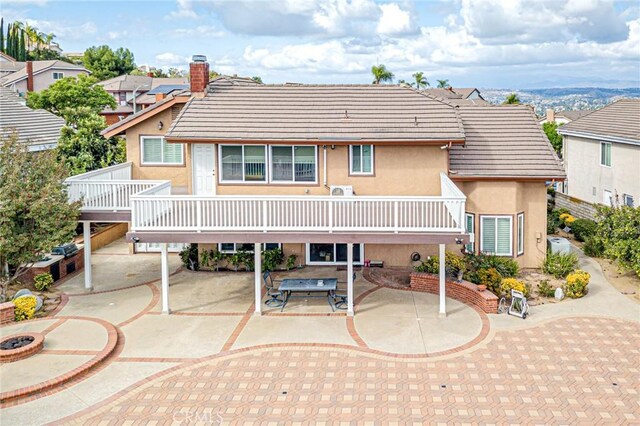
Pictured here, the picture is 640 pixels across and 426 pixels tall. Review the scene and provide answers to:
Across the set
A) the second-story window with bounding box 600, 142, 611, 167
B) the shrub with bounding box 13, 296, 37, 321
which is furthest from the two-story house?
the second-story window with bounding box 600, 142, 611, 167

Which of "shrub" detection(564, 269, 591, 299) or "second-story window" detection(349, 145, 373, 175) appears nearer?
"shrub" detection(564, 269, 591, 299)

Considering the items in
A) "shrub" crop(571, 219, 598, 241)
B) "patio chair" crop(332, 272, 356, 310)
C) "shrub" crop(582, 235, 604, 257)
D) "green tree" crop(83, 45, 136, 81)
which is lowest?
"patio chair" crop(332, 272, 356, 310)

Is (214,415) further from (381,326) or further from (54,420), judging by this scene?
(381,326)

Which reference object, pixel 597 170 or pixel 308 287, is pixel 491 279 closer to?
pixel 308 287

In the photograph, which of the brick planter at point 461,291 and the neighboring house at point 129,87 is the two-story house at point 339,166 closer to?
the brick planter at point 461,291

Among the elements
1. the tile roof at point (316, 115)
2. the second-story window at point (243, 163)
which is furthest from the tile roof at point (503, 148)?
the second-story window at point (243, 163)

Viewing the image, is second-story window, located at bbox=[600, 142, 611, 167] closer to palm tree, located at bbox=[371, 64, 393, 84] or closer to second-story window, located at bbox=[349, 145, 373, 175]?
second-story window, located at bbox=[349, 145, 373, 175]

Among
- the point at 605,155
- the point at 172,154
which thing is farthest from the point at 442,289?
the point at 605,155
